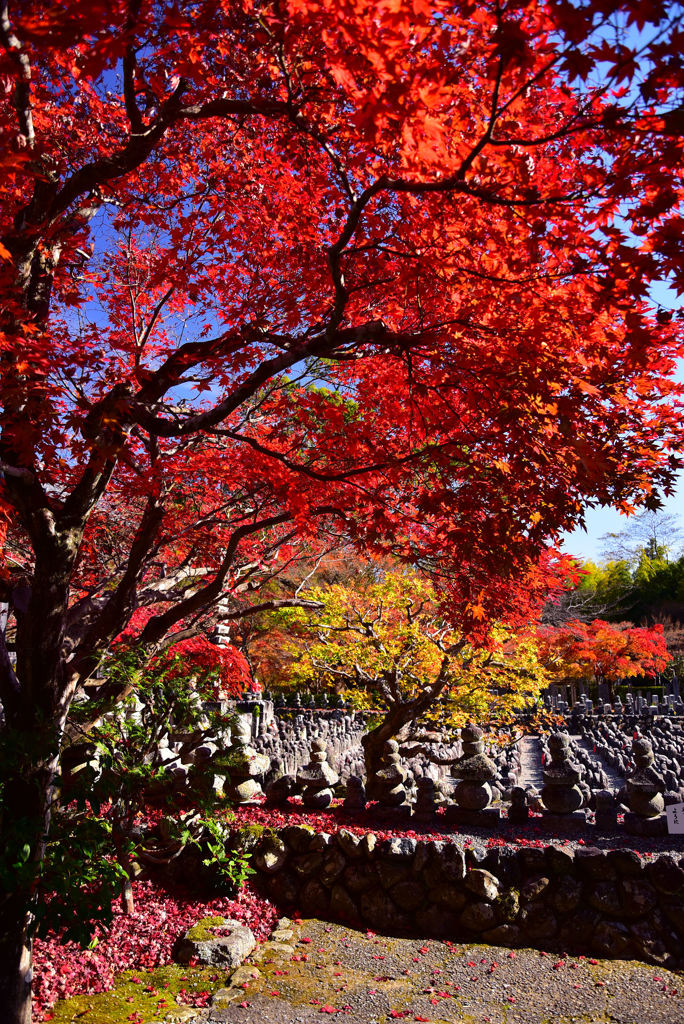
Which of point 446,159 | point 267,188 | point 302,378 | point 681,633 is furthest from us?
point 681,633

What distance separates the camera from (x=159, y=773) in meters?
6.52

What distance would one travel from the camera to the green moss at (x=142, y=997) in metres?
4.74

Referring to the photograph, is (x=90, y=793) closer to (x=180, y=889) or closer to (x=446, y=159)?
(x=180, y=889)

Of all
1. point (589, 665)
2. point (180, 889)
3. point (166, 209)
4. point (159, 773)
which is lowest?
point (180, 889)

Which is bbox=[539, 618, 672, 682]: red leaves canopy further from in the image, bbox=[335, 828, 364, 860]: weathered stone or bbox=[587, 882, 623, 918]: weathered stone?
bbox=[335, 828, 364, 860]: weathered stone

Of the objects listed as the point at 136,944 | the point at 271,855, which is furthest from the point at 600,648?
the point at 136,944

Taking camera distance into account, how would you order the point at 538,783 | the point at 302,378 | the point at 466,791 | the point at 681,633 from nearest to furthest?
the point at 302,378 < the point at 466,791 < the point at 538,783 < the point at 681,633

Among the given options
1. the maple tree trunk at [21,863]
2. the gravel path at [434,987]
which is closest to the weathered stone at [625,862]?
the gravel path at [434,987]

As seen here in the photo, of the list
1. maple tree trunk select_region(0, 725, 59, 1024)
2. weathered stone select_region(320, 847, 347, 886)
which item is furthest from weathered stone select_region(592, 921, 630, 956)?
maple tree trunk select_region(0, 725, 59, 1024)

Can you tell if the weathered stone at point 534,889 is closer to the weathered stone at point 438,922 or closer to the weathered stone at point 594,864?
the weathered stone at point 594,864

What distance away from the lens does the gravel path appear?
4.98 meters

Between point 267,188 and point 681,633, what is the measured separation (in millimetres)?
30406

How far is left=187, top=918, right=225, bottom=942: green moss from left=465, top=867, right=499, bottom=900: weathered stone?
260 centimetres

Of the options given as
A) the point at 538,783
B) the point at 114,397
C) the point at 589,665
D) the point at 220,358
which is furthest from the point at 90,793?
the point at 589,665
